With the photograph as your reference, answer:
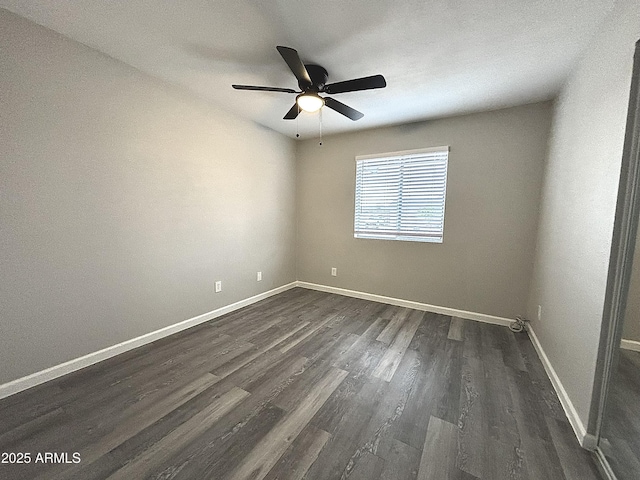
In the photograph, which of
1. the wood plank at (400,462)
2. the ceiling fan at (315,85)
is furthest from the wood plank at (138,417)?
the ceiling fan at (315,85)

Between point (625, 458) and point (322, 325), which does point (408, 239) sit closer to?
point (322, 325)

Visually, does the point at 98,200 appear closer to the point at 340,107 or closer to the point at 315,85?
the point at 315,85

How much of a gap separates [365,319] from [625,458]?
2052mm

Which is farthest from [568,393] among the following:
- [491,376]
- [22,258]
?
[22,258]

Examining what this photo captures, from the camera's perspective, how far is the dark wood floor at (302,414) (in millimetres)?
1209

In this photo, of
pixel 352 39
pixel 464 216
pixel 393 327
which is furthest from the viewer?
pixel 464 216

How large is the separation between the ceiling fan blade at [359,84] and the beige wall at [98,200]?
1.58 m

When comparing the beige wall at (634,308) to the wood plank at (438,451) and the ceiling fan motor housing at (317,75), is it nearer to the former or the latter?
the wood plank at (438,451)

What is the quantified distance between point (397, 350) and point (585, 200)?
5.81 feet

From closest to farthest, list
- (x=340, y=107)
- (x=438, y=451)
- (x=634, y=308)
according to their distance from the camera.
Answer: (x=634, y=308) → (x=438, y=451) → (x=340, y=107)

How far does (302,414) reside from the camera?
153 cm

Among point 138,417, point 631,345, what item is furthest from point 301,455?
point 631,345

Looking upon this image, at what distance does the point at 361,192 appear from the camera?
12.2 ft

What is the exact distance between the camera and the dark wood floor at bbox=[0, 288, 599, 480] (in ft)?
3.97
